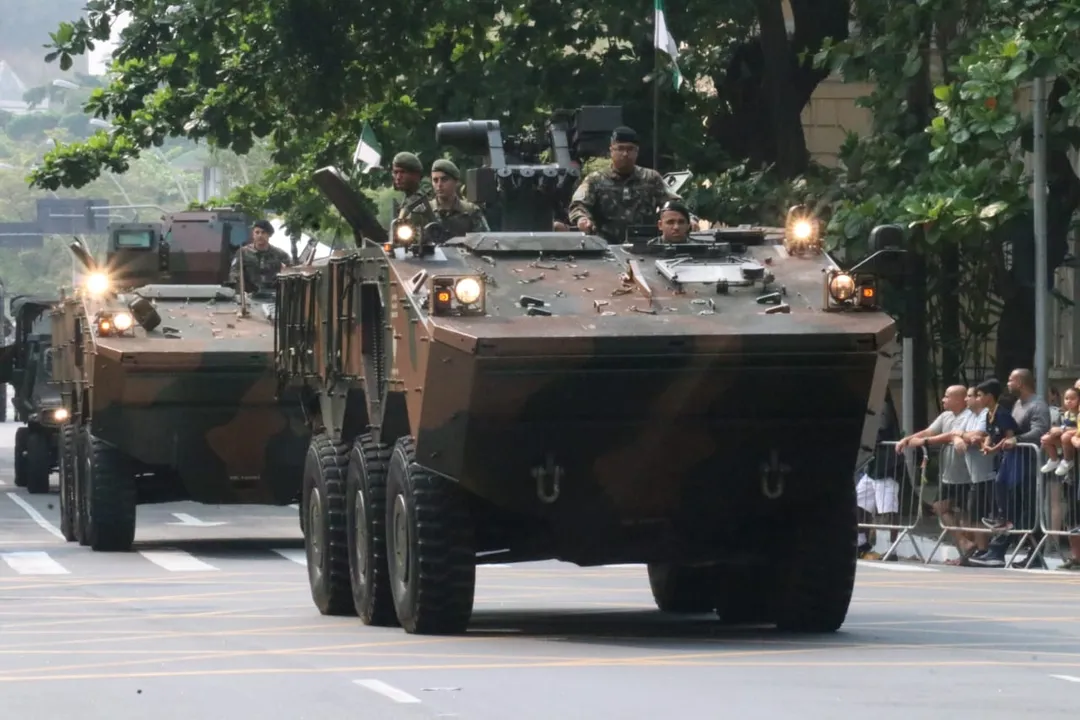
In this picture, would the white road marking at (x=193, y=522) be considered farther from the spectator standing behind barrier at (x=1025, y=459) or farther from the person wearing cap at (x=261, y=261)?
the spectator standing behind barrier at (x=1025, y=459)

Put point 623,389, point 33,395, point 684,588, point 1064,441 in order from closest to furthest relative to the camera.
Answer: point 623,389, point 684,588, point 1064,441, point 33,395

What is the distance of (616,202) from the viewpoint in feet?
49.1

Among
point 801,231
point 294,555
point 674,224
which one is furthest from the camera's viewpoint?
point 294,555

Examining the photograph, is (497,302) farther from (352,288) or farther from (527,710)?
(527,710)

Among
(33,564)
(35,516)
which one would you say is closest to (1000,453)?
(33,564)

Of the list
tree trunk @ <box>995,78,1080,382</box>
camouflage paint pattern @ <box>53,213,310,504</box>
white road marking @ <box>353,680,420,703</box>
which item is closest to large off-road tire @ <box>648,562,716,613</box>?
white road marking @ <box>353,680,420,703</box>

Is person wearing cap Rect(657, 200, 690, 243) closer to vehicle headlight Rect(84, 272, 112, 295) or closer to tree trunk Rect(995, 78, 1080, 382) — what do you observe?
tree trunk Rect(995, 78, 1080, 382)

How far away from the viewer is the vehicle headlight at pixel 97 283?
23.1 meters

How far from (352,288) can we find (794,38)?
14875 mm

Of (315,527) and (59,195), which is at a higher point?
(315,527)

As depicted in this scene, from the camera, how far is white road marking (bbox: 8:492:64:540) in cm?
2589

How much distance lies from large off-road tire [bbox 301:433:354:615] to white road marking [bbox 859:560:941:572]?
21.0 ft

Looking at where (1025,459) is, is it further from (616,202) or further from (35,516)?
(35,516)

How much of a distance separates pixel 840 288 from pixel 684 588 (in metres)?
2.97
